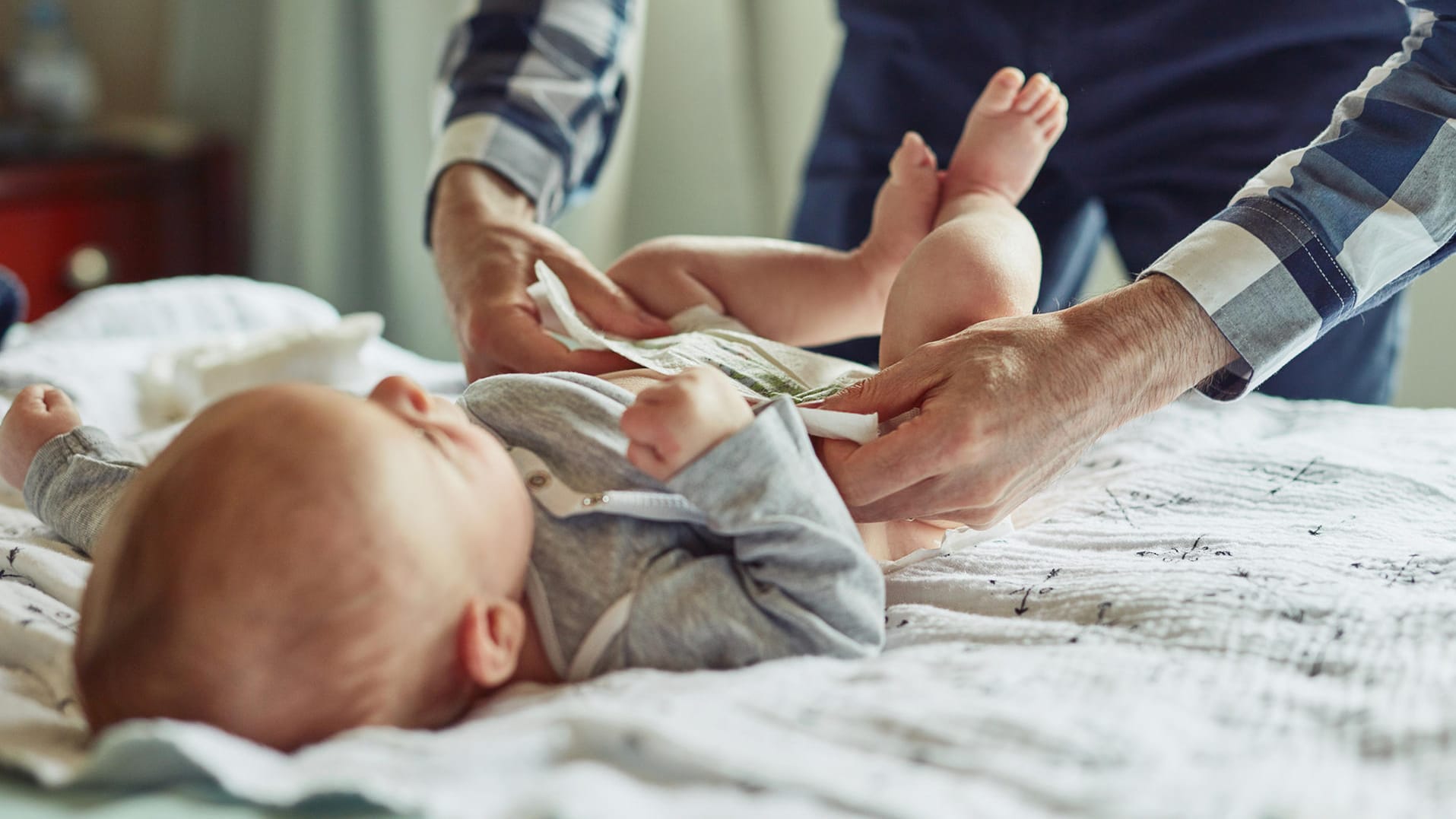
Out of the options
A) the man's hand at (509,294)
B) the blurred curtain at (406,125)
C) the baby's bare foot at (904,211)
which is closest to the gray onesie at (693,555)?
the man's hand at (509,294)

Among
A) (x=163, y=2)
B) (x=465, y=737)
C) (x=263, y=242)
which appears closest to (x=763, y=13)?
(x=263, y=242)

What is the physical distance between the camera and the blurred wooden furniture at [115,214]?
7.11 feet

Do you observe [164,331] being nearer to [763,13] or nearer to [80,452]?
[80,452]

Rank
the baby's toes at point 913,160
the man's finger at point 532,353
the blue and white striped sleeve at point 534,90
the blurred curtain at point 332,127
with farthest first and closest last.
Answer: the blurred curtain at point 332,127 < the blue and white striped sleeve at point 534,90 < the baby's toes at point 913,160 < the man's finger at point 532,353

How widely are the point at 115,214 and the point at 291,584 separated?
207 centimetres

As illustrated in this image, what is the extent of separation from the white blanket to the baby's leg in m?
0.18

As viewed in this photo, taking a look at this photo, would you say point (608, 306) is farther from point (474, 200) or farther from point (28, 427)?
point (28, 427)

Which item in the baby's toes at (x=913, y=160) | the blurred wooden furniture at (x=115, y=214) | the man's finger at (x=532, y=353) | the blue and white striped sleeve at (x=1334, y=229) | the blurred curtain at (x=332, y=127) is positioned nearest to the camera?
the blue and white striped sleeve at (x=1334, y=229)

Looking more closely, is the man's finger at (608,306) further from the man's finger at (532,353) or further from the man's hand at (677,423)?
the man's hand at (677,423)

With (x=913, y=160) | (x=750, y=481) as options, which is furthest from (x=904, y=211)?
(x=750, y=481)

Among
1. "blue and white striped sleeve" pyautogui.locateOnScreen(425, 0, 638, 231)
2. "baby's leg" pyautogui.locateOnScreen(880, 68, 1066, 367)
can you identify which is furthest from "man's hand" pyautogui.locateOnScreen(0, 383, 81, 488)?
"baby's leg" pyautogui.locateOnScreen(880, 68, 1066, 367)

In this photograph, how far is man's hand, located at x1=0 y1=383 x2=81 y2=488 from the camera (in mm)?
973

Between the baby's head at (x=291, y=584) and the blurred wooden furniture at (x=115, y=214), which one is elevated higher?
the baby's head at (x=291, y=584)

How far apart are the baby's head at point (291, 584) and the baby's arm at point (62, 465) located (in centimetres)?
24
